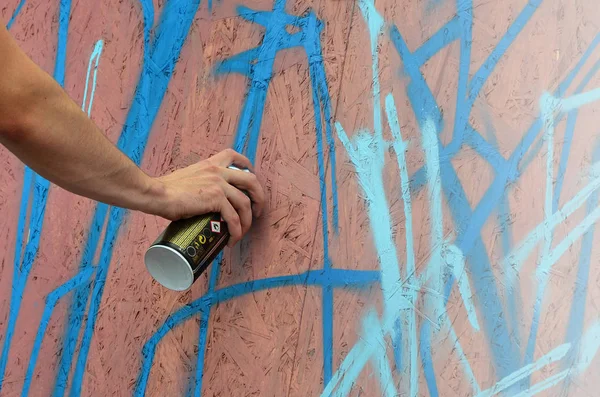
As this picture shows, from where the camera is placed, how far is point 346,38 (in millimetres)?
1755

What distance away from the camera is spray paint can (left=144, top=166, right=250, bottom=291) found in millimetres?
1612

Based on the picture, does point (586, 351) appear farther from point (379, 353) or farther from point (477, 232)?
point (379, 353)

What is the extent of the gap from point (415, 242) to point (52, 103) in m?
0.79

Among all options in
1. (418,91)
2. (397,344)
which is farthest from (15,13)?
(397,344)

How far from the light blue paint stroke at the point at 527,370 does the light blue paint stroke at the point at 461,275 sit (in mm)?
111

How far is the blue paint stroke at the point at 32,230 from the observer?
221cm

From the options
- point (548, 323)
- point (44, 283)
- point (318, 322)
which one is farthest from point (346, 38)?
point (44, 283)

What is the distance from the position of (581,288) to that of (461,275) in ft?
0.76

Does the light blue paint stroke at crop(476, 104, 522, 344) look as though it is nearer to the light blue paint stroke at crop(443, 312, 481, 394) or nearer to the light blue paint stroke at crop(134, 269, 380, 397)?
the light blue paint stroke at crop(443, 312, 481, 394)

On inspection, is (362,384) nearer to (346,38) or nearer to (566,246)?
(566,246)

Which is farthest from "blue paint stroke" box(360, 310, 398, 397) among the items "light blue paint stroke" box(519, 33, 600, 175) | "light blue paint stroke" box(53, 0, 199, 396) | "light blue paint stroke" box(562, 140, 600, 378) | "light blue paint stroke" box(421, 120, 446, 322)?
"light blue paint stroke" box(53, 0, 199, 396)

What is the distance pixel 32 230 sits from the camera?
2232 millimetres

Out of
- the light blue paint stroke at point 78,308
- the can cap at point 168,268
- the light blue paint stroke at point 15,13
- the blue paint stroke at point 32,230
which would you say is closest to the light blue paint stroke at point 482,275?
the can cap at point 168,268

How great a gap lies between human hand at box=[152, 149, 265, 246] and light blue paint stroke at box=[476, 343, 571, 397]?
0.65 metres
